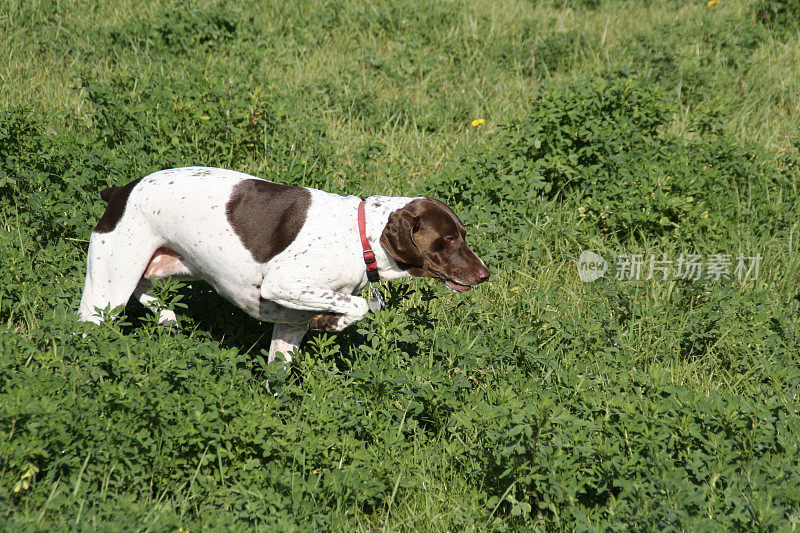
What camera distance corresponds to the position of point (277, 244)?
3.96 meters

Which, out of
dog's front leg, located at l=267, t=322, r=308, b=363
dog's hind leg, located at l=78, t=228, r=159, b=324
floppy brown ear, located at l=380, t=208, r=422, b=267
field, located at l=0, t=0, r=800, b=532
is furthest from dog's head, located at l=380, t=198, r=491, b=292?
dog's hind leg, located at l=78, t=228, r=159, b=324

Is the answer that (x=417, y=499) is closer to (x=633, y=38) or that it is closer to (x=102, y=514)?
(x=102, y=514)

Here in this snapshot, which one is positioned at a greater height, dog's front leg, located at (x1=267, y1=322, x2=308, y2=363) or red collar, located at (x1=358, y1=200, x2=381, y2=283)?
red collar, located at (x1=358, y1=200, x2=381, y2=283)

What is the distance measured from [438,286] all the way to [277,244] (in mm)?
1259

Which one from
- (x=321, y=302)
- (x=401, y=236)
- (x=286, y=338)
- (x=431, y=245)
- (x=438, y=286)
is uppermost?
(x=401, y=236)

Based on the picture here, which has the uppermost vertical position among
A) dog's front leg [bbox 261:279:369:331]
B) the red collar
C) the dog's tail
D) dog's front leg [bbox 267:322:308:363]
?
the dog's tail

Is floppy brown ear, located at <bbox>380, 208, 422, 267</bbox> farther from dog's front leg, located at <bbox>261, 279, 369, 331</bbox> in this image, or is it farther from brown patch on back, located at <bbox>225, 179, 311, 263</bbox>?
brown patch on back, located at <bbox>225, 179, 311, 263</bbox>

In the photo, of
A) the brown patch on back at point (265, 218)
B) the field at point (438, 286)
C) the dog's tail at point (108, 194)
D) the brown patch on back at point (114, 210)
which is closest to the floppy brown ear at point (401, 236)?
the field at point (438, 286)

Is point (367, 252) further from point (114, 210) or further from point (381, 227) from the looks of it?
point (114, 210)

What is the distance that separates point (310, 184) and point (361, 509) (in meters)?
3.06

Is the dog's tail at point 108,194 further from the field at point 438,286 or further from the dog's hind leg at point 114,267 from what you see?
the field at point 438,286

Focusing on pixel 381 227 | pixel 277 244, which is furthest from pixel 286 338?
pixel 381 227

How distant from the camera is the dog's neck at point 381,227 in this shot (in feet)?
13.1

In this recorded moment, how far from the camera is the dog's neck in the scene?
13.1 feet
